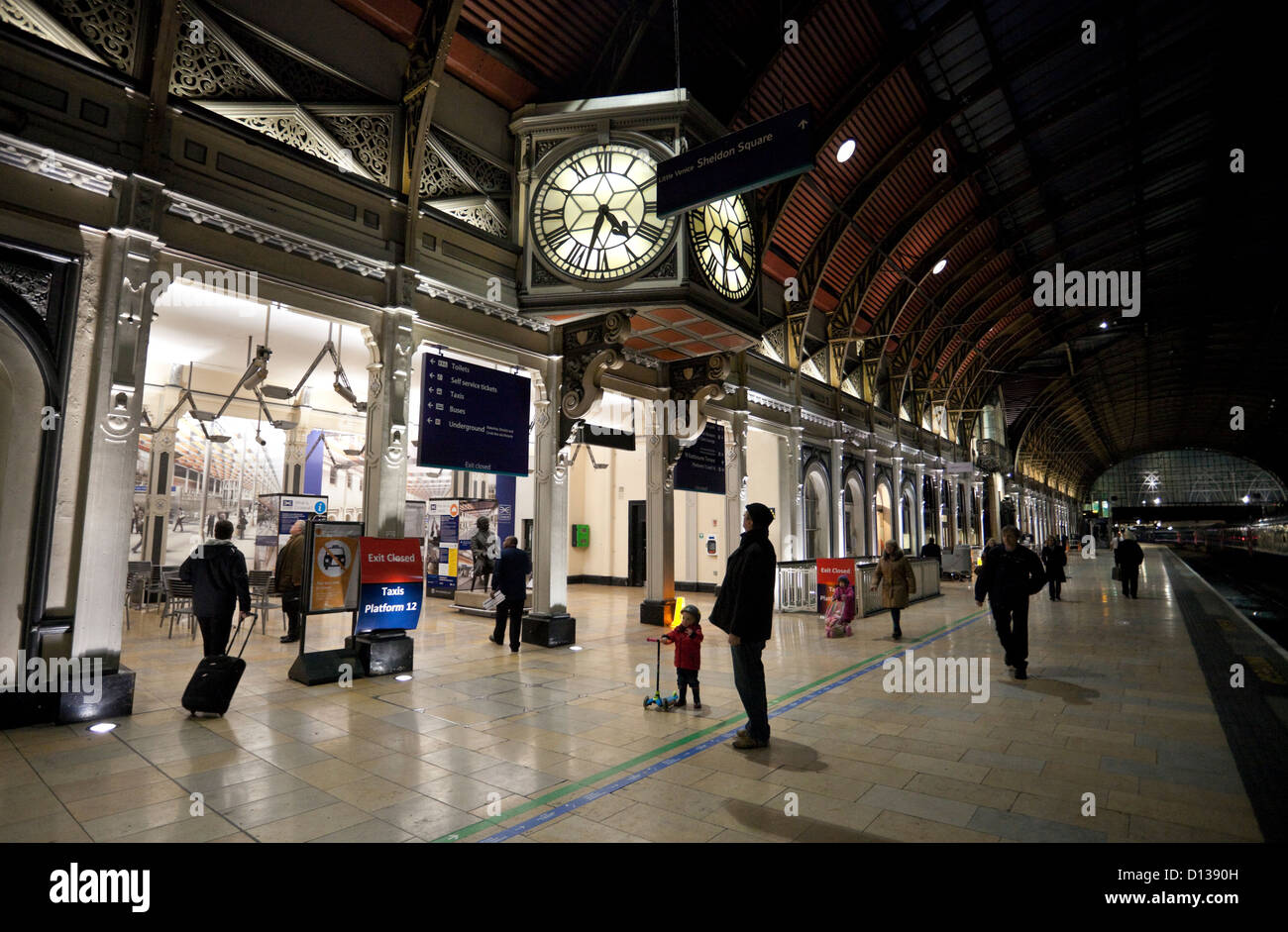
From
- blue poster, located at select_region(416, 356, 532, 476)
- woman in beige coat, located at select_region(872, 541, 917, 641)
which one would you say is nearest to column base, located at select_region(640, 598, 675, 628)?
woman in beige coat, located at select_region(872, 541, 917, 641)

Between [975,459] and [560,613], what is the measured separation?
29.6 metres

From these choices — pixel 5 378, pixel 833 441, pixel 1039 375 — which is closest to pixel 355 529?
pixel 5 378

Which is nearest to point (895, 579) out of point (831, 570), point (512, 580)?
point (831, 570)

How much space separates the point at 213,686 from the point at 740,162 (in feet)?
22.3

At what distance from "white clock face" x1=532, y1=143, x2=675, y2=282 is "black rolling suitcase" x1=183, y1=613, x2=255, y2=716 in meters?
6.46

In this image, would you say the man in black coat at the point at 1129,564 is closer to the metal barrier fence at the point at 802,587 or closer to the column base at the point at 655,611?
the metal barrier fence at the point at 802,587

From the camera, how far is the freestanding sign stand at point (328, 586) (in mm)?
7340

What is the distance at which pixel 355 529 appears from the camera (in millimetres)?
7898

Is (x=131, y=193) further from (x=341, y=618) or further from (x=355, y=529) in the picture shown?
(x=341, y=618)

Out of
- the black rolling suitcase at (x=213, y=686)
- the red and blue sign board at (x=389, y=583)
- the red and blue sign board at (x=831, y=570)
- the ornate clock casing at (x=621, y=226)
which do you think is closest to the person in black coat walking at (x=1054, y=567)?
the red and blue sign board at (x=831, y=570)

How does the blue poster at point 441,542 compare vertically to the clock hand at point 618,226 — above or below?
below

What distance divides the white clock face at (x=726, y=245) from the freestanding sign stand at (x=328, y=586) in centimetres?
602

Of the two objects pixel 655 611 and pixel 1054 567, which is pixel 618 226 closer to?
pixel 655 611

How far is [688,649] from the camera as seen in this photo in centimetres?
627
